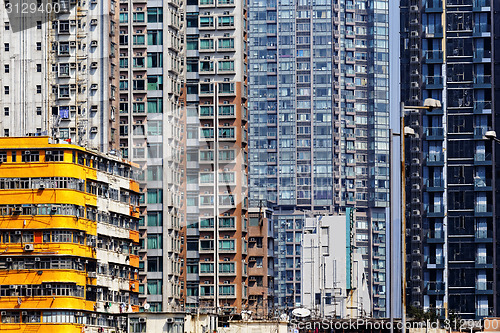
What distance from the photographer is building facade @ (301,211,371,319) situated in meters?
192

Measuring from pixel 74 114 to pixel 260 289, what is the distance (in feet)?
97.0

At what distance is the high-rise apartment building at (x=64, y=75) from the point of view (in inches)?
4884

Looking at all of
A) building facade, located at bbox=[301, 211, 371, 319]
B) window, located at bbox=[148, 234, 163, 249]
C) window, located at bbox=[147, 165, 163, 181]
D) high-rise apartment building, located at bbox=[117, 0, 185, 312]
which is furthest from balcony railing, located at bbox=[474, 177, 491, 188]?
building facade, located at bbox=[301, 211, 371, 319]

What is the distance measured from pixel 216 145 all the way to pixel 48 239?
45.4 metres

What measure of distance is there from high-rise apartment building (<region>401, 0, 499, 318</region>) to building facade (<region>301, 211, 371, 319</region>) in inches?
2253

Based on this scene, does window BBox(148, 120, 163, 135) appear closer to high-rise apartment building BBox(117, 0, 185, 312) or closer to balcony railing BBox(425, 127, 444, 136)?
high-rise apartment building BBox(117, 0, 185, 312)

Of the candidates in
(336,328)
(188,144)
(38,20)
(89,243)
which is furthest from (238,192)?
(89,243)

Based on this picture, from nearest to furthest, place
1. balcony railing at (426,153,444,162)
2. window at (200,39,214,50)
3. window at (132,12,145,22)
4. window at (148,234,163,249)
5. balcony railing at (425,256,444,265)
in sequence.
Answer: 1. window at (148,234,163,249)
2. balcony railing at (425,256,444,265)
3. balcony railing at (426,153,444,162)
4. window at (132,12,145,22)
5. window at (200,39,214,50)

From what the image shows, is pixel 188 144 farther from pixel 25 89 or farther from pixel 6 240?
pixel 6 240

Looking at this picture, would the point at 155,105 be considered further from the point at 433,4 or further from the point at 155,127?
the point at 433,4

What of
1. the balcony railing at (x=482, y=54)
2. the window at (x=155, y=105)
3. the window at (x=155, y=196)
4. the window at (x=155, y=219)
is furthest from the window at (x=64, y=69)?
the balcony railing at (x=482, y=54)

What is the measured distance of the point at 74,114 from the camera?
125250 mm

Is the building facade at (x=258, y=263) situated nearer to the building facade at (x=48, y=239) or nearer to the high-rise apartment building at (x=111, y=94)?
the high-rise apartment building at (x=111, y=94)

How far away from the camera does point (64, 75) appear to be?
125 metres
